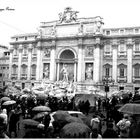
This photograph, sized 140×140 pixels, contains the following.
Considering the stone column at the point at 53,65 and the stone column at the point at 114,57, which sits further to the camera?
the stone column at the point at 53,65

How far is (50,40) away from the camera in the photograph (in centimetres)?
4419

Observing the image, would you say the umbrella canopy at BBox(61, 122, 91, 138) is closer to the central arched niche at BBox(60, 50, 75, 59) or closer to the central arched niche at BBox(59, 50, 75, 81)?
the central arched niche at BBox(59, 50, 75, 81)

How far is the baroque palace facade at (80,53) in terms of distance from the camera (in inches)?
1505

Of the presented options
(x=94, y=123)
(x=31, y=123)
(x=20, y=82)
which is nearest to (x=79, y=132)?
(x=31, y=123)

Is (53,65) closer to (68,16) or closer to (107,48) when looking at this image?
(68,16)

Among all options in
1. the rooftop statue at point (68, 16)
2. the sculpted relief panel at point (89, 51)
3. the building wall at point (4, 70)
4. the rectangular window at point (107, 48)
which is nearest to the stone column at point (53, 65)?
the rooftop statue at point (68, 16)

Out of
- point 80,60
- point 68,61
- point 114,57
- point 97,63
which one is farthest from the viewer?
point 68,61

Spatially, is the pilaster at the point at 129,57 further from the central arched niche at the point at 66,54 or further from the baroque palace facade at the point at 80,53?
the central arched niche at the point at 66,54

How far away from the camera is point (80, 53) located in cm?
4097

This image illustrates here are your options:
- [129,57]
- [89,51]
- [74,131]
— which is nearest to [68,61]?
[89,51]

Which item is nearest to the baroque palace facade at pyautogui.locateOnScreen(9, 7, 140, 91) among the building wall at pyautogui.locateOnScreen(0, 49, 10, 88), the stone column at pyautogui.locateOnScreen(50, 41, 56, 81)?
the stone column at pyautogui.locateOnScreen(50, 41, 56, 81)

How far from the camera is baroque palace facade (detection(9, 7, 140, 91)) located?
38.2 m

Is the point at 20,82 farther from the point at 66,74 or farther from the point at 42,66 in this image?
the point at 66,74

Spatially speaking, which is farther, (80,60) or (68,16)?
(68,16)
